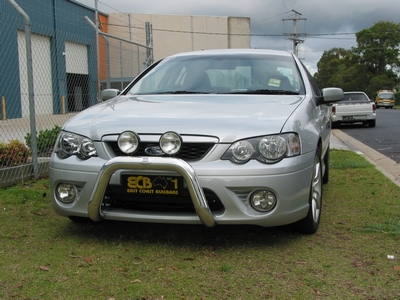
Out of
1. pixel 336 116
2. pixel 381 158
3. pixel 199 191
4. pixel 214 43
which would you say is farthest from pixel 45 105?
pixel 214 43

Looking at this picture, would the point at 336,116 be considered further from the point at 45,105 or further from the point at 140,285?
the point at 140,285

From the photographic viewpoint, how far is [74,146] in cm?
357

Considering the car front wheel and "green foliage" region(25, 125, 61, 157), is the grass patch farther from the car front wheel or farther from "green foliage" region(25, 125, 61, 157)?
"green foliage" region(25, 125, 61, 157)

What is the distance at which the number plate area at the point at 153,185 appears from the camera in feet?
10.9

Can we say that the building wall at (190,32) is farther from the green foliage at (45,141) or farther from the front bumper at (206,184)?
the front bumper at (206,184)

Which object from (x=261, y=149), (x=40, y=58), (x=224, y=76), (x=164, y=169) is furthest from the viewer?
(x=40, y=58)

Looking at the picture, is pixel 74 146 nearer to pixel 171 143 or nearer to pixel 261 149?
pixel 171 143

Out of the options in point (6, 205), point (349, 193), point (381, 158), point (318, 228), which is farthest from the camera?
point (381, 158)

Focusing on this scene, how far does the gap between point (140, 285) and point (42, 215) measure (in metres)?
1.94

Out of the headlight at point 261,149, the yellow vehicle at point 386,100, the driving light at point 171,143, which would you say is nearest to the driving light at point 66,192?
the driving light at point 171,143

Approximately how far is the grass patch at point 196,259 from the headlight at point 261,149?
2.19ft

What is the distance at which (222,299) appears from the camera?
2.71 metres

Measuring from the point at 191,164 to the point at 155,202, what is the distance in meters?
0.39

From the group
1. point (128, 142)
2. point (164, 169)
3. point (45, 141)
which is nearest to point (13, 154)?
point (45, 141)
